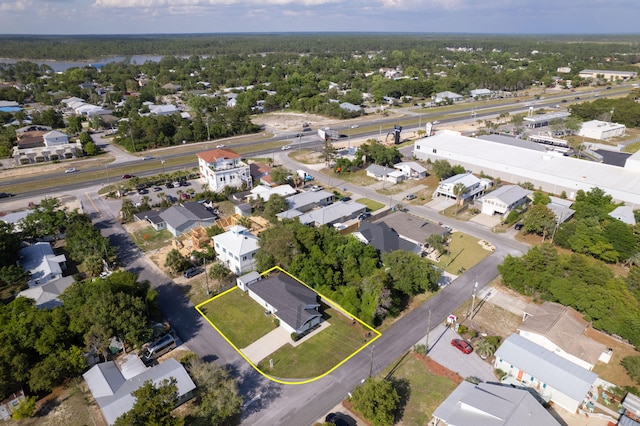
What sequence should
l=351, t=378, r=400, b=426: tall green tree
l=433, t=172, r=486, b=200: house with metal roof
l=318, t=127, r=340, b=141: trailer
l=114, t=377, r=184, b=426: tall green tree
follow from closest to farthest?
l=114, t=377, r=184, b=426: tall green tree → l=351, t=378, r=400, b=426: tall green tree → l=433, t=172, r=486, b=200: house with metal roof → l=318, t=127, r=340, b=141: trailer

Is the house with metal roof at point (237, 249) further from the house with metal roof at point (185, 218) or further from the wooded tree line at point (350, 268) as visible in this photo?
the house with metal roof at point (185, 218)

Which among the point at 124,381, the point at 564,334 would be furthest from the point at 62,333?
the point at 564,334

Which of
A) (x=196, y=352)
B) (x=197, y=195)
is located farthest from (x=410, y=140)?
(x=196, y=352)

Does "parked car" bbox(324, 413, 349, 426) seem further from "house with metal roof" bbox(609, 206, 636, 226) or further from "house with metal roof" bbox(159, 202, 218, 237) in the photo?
"house with metal roof" bbox(609, 206, 636, 226)

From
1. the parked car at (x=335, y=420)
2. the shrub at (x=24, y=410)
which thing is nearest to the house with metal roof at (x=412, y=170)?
the parked car at (x=335, y=420)

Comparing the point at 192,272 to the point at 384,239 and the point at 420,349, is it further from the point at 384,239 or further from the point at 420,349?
the point at 420,349

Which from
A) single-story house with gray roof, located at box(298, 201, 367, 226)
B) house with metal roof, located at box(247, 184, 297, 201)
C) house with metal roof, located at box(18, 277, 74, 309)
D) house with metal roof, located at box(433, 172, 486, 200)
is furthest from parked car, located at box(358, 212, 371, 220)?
house with metal roof, located at box(18, 277, 74, 309)
